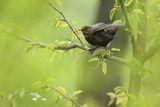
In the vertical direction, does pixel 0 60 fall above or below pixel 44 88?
above

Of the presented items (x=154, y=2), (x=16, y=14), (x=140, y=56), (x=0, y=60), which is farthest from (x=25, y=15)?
(x=140, y=56)

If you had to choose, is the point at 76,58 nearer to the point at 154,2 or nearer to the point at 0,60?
the point at 154,2

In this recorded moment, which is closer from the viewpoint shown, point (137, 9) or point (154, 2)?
point (154, 2)

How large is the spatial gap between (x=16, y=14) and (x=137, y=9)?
0.93 meters

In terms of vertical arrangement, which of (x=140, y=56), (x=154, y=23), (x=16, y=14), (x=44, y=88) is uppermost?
(x=16, y=14)

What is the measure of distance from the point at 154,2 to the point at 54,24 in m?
0.63

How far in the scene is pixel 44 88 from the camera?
2.13 m

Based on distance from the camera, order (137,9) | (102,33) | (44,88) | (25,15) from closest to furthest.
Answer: (25,15), (137,9), (44,88), (102,33)

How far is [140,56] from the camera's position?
2031 mm

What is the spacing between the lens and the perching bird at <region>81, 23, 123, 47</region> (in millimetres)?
2211

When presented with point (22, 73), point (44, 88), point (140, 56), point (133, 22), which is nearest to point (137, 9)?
point (133, 22)

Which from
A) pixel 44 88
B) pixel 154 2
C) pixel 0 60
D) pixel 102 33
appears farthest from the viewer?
pixel 102 33

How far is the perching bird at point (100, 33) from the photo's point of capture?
2211mm

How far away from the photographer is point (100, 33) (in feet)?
7.47
